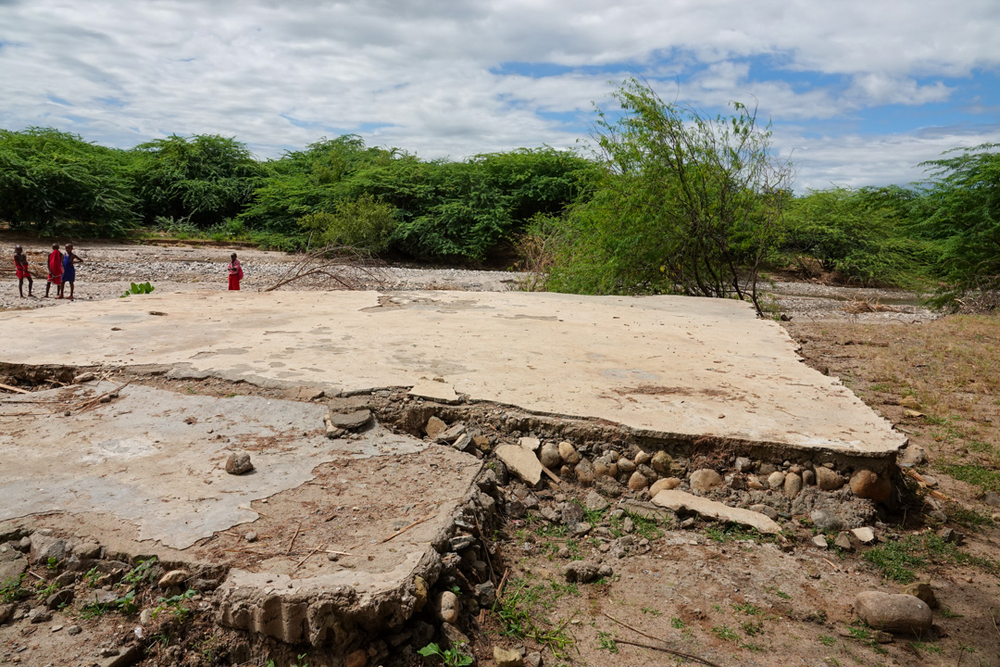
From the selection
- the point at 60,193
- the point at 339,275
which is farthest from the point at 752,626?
the point at 60,193

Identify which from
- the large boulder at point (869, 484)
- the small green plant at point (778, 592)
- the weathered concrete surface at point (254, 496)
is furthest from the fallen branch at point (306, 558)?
the large boulder at point (869, 484)

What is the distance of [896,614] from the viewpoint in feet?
7.32

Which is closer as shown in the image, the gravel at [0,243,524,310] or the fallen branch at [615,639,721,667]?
the fallen branch at [615,639,721,667]

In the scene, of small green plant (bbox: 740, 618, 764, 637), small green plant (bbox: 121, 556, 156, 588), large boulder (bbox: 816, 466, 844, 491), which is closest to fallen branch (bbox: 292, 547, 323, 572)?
small green plant (bbox: 121, 556, 156, 588)

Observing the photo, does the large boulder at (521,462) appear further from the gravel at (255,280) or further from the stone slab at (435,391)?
the gravel at (255,280)

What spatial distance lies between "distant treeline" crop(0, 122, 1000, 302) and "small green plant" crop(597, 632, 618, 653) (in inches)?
264

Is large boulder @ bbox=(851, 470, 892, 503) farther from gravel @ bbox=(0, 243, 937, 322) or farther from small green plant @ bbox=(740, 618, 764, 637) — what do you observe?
gravel @ bbox=(0, 243, 937, 322)

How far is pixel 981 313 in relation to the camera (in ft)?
32.1

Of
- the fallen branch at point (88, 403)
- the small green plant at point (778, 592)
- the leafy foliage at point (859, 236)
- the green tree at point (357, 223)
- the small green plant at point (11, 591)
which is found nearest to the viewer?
the small green plant at point (11, 591)

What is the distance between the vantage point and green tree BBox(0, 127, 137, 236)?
17.2 meters

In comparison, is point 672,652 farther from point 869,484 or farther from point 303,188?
point 303,188

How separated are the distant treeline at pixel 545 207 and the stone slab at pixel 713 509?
5.82 meters

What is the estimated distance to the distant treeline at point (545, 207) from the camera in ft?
27.5

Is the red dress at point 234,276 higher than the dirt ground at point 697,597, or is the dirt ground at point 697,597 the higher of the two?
the red dress at point 234,276
